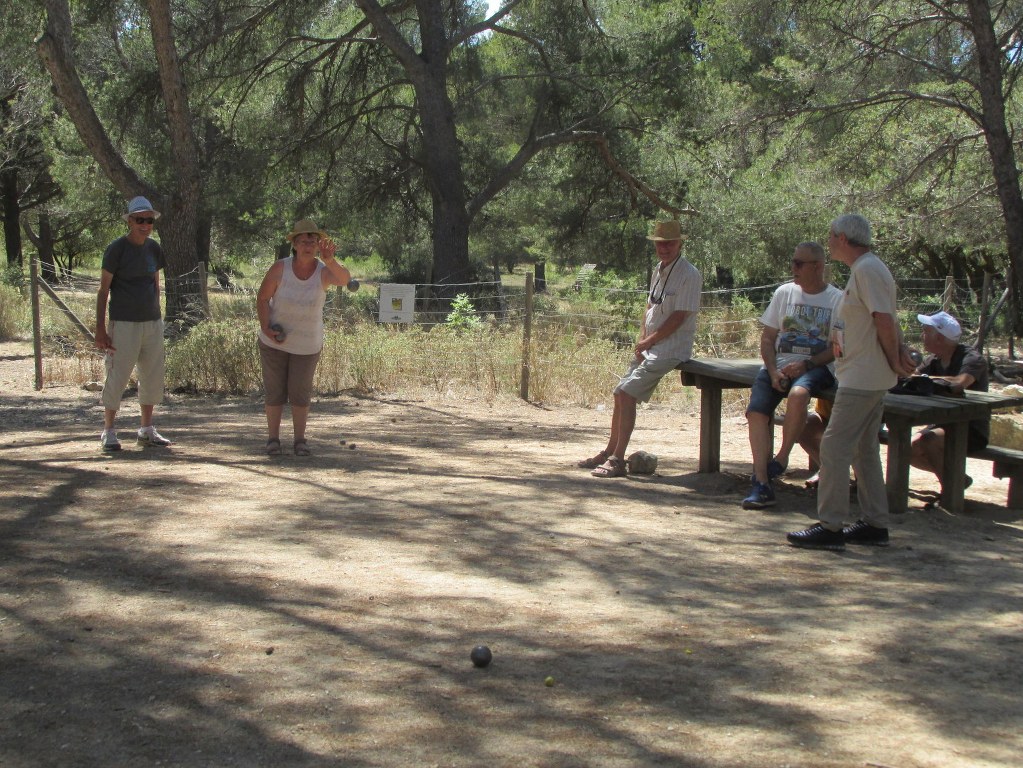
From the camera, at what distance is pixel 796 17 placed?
50.0 feet

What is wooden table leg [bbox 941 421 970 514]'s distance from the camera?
6504 millimetres

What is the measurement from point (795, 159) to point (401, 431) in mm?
9062

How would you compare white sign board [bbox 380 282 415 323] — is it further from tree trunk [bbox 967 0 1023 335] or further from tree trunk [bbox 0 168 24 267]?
tree trunk [bbox 0 168 24 267]

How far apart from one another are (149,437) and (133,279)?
46.9 inches

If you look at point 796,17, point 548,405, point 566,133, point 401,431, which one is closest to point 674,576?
point 401,431

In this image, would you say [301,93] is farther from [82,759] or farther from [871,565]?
[82,759]

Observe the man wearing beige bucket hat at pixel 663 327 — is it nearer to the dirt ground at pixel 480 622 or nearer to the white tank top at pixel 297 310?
the dirt ground at pixel 480 622

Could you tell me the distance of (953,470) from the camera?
259 inches

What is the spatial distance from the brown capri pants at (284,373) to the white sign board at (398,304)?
5216mm

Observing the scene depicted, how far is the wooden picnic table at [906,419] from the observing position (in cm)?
603

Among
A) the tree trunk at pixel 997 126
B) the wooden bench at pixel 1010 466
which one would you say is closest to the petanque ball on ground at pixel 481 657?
the wooden bench at pixel 1010 466

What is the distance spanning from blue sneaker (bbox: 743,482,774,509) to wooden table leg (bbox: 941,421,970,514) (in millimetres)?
1045

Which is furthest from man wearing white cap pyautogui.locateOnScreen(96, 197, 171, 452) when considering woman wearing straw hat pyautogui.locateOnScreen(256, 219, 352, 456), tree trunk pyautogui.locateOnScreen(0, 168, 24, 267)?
tree trunk pyautogui.locateOnScreen(0, 168, 24, 267)

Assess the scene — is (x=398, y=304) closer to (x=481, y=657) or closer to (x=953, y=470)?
(x=953, y=470)
